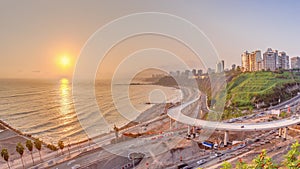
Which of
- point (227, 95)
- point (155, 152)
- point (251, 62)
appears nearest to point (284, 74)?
point (251, 62)

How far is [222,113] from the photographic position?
61.2 feet

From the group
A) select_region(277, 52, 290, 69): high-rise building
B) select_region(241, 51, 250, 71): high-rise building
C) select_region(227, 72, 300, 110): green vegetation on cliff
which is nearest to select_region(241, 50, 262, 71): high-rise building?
select_region(241, 51, 250, 71): high-rise building

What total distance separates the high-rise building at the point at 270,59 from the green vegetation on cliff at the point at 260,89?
8.66 meters

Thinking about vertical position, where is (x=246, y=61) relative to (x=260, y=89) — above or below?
above

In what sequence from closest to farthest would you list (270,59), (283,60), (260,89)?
1. (260,89)
2. (270,59)
3. (283,60)

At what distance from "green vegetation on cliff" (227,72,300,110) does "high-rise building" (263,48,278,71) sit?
866 cm

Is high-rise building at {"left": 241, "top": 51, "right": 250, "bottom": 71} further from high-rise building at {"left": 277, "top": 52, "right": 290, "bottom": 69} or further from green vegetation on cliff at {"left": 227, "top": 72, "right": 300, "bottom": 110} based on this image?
green vegetation on cliff at {"left": 227, "top": 72, "right": 300, "bottom": 110}

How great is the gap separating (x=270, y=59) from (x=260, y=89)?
18987mm

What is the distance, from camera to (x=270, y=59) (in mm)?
39188

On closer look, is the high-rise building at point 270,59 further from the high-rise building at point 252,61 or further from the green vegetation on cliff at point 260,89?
the green vegetation on cliff at point 260,89

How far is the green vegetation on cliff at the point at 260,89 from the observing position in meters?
Answer: 21.3

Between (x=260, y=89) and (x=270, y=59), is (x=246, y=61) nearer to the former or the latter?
(x=270, y=59)

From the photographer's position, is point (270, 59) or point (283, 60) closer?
point (270, 59)

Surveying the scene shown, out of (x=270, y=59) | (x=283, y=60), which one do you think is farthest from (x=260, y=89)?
(x=283, y=60)
